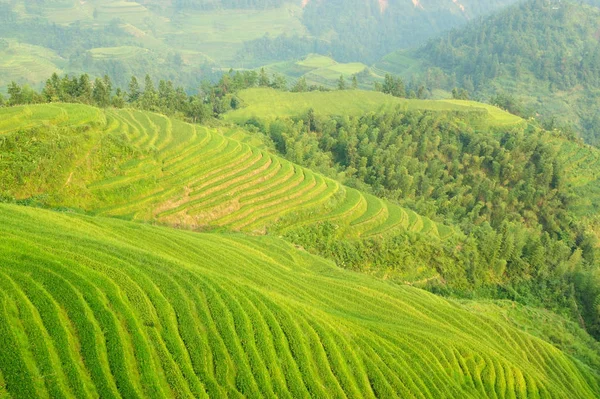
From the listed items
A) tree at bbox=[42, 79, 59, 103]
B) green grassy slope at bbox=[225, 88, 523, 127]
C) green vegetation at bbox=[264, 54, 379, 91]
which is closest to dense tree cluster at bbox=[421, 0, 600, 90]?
green vegetation at bbox=[264, 54, 379, 91]

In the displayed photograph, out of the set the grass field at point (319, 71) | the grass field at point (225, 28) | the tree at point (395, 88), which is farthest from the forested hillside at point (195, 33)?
the tree at point (395, 88)

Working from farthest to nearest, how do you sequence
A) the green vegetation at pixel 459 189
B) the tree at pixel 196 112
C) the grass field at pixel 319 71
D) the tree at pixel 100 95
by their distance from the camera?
1. the grass field at pixel 319 71
2. the tree at pixel 196 112
3. the tree at pixel 100 95
4. the green vegetation at pixel 459 189

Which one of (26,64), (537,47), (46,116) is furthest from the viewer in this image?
(537,47)

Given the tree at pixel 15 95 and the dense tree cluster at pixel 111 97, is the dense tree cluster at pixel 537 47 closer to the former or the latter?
the dense tree cluster at pixel 111 97

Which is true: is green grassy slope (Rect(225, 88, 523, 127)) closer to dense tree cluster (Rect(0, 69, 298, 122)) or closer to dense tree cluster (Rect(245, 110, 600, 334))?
dense tree cluster (Rect(245, 110, 600, 334))

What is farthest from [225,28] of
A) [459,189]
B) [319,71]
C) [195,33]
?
[459,189]

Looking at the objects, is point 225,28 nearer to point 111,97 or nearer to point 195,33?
point 195,33
